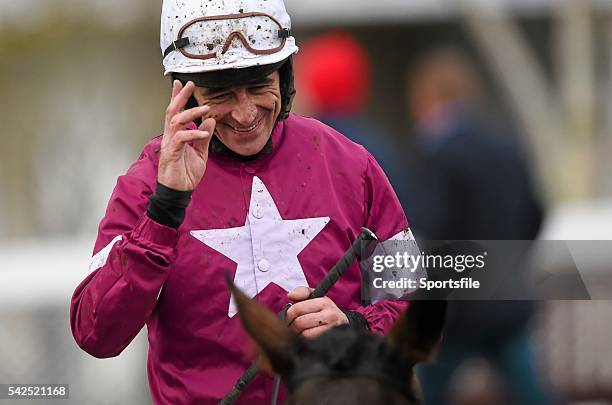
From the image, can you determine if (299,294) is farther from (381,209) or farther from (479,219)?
(479,219)

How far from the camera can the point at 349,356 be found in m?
3.47

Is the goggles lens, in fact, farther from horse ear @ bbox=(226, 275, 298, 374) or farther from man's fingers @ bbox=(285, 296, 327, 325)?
horse ear @ bbox=(226, 275, 298, 374)

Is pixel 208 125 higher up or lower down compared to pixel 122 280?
higher up

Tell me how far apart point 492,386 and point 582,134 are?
723cm

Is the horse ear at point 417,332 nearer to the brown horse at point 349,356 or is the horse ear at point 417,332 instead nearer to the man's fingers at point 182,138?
the brown horse at point 349,356

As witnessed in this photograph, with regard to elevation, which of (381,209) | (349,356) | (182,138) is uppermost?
(182,138)

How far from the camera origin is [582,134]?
1494cm

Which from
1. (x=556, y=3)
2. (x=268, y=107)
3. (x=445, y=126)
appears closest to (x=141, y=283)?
(x=268, y=107)

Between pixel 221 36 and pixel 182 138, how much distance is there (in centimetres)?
41

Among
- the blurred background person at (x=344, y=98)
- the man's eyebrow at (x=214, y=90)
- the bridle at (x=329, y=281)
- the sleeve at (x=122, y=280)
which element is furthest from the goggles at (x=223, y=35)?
the blurred background person at (x=344, y=98)

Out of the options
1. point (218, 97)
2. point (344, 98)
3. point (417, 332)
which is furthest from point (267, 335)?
point (344, 98)

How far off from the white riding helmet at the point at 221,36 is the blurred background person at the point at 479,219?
339cm

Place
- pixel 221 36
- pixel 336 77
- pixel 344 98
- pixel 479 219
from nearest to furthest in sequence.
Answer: pixel 221 36
pixel 479 219
pixel 344 98
pixel 336 77

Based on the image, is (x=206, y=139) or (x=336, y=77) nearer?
(x=206, y=139)
